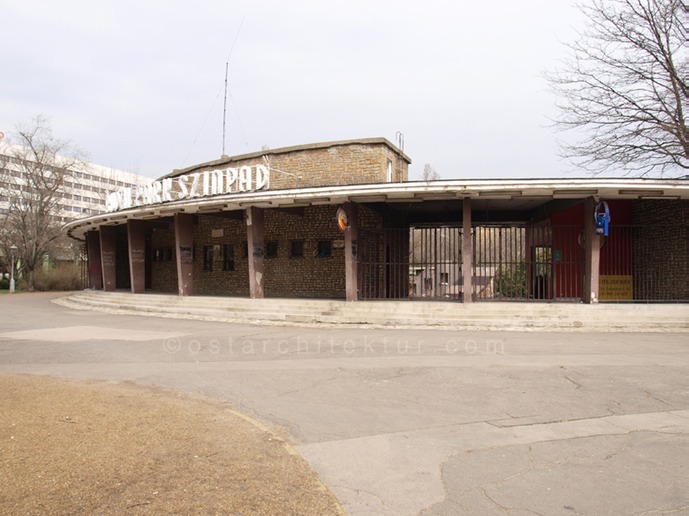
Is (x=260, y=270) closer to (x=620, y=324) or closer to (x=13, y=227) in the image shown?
(x=620, y=324)

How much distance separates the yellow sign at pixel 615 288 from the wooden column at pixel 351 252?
334 inches

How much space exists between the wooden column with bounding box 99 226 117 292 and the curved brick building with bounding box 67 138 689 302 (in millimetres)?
53

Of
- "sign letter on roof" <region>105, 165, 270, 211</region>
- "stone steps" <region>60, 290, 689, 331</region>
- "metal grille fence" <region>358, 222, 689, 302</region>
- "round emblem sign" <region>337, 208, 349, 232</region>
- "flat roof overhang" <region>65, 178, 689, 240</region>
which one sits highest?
"sign letter on roof" <region>105, 165, 270, 211</region>

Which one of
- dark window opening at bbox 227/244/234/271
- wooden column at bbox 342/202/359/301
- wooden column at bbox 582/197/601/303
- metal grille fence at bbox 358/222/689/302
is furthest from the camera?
dark window opening at bbox 227/244/234/271

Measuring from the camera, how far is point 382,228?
1927 centimetres

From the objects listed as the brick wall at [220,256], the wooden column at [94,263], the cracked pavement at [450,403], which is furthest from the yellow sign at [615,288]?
the wooden column at [94,263]

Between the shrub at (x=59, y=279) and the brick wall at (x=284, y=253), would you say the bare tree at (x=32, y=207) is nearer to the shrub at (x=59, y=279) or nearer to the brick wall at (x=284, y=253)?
the shrub at (x=59, y=279)

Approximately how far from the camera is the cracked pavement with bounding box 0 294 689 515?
3748 millimetres

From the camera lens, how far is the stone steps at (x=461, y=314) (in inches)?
518

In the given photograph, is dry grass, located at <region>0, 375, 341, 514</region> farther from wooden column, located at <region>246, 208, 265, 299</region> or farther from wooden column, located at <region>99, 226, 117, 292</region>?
wooden column, located at <region>99, 226, 117, 292</region>

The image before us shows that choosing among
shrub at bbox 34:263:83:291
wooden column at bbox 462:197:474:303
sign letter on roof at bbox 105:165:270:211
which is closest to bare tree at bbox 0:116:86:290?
shrub at bbox 34:263:83:291

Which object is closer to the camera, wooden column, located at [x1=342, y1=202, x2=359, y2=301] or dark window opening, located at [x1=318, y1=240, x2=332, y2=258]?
wooden column, located at [x1=342, y1=202, x2=359, y2=301]

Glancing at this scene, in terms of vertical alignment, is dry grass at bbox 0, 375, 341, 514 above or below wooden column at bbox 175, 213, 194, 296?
below

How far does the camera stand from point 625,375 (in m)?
7.47
